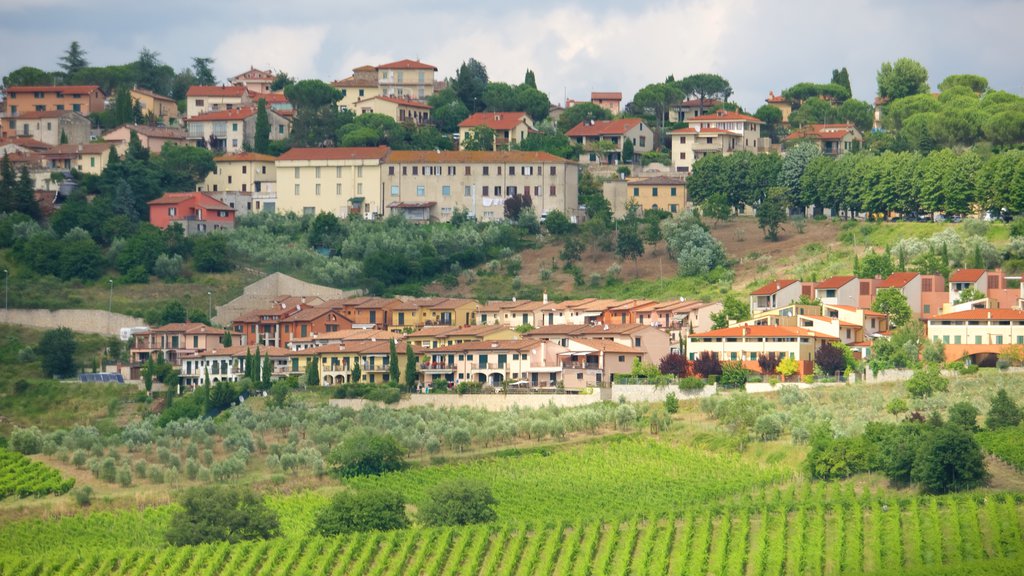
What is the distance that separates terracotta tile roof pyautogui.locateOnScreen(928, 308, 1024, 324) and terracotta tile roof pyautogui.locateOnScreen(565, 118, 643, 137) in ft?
128

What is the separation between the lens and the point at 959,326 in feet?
279

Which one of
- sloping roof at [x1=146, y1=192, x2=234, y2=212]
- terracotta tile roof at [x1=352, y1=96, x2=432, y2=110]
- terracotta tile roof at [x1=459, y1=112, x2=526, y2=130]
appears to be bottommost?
sloping roof at [x1=146, y1=192, x2=234, y2=212]

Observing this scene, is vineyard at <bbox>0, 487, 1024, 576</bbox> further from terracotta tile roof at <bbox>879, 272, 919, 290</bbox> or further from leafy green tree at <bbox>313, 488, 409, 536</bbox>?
terracotta tile roof at <bbox>879, 272, 919, 290</bbox>

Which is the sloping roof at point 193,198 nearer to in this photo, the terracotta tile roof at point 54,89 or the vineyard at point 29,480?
the terracotta tile roof at point 54,89

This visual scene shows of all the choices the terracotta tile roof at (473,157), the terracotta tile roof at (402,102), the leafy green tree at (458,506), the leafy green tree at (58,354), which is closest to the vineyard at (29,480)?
the leafy green tree at (58,354)

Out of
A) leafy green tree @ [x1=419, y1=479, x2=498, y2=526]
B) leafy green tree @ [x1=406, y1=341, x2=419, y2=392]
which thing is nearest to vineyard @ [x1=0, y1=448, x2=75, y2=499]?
leafy green tree @ [x1=419, y1=479, x2=498, y2=526]

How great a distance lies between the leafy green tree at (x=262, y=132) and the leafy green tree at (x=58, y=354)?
2926 centimetres

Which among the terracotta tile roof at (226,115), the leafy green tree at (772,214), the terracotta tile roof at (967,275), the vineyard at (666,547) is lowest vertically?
the vineyard at (666,547)

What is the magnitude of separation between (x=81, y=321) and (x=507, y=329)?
19.2 m

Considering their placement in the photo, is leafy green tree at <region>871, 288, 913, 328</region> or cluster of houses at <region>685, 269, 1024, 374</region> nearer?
cluster of houses at <region>685, 269, 1024, 374</region>

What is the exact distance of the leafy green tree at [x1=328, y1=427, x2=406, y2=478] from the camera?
76375 mm

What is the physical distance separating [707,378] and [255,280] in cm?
2719

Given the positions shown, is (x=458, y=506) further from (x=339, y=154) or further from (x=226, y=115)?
(x=226, y=115)

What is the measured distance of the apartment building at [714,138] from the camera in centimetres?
11819
